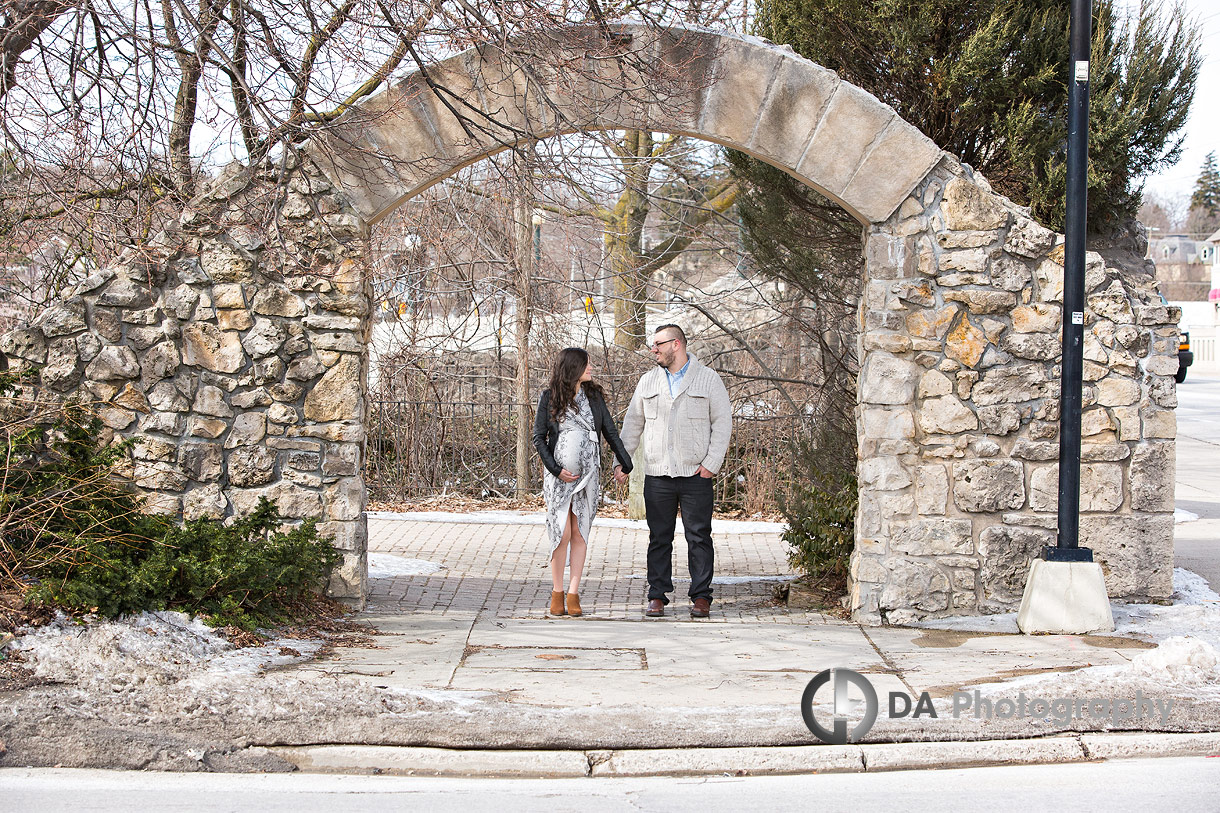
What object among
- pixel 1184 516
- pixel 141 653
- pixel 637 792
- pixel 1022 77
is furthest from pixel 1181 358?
pixel 141 653

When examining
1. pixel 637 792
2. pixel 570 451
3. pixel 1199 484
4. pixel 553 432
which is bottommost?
pixel 637 792

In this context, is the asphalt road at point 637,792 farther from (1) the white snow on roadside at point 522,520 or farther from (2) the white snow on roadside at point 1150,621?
(1) the white snow on roadside at point 522,520

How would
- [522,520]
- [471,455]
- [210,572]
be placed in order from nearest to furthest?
[210,572] < [522,520] < [471,455]

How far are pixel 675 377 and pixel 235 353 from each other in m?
2.84

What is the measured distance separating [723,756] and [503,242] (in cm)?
961

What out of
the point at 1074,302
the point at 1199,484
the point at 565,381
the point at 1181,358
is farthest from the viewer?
the point at 1199,484

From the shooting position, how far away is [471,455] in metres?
13.4

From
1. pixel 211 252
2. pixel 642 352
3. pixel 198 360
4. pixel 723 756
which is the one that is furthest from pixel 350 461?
pixel 642 352

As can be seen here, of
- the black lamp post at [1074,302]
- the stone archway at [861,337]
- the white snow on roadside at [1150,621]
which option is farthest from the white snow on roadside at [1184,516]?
the black lamp post at [1074,302]

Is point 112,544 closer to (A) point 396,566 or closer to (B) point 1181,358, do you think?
(A) point 396,566

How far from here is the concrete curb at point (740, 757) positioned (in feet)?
14.8

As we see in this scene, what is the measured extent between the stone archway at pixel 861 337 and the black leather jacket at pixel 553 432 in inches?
47.5

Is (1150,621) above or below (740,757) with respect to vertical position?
above

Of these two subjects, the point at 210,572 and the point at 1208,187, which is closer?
the point at 210,572
